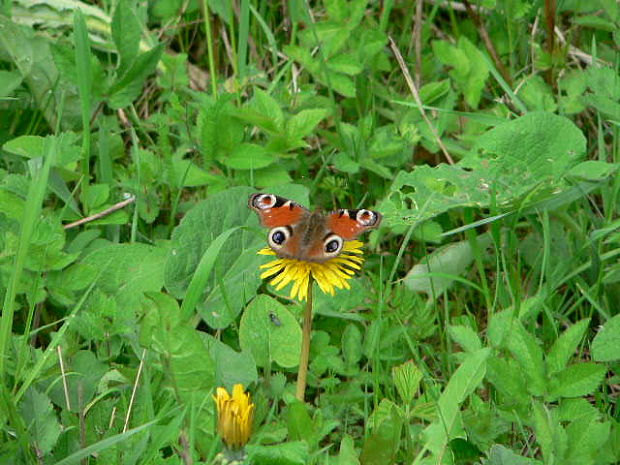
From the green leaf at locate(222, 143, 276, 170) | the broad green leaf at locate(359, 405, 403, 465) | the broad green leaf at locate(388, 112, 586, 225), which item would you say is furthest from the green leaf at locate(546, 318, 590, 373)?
the green leaf at locate(222, 143, 276, 170)

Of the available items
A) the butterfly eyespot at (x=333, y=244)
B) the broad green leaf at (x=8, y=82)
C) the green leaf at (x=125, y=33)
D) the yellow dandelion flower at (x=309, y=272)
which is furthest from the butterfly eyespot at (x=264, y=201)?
the broad green leaf at (x=8, y=82)

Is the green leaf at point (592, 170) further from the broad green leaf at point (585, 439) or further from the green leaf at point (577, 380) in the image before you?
the broad green leaf at point (585, 439)

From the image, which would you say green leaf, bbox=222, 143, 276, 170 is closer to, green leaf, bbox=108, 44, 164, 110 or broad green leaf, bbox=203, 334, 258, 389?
green leaf, bbox=108, 44, 164, 110

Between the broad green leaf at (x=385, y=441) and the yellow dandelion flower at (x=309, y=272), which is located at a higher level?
the yellow dandelion flower at (x=309, y=272)

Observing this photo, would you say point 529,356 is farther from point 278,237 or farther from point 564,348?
point 278,237

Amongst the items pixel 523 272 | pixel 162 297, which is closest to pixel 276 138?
pixel 523 272

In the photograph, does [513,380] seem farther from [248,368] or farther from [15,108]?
[15,108]

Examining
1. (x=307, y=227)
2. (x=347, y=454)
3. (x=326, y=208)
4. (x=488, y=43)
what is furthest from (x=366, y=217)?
(x=488, y=43)
